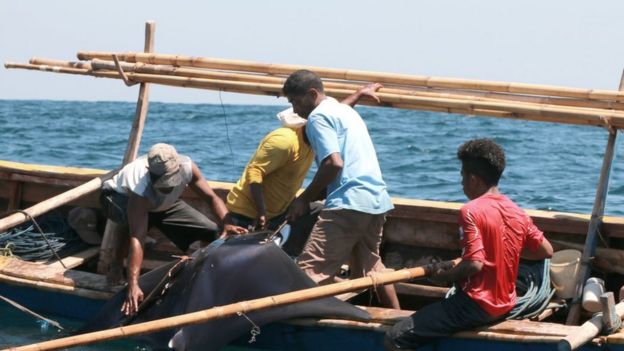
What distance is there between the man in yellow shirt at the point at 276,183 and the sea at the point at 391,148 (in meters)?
1.21

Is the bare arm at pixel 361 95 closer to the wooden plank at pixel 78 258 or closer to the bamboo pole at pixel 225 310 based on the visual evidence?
the bamboo pole at pixel 225 310

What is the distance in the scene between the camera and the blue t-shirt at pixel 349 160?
24.9 feet

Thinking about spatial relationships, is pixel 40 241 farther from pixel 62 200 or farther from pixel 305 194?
pixel 305 194

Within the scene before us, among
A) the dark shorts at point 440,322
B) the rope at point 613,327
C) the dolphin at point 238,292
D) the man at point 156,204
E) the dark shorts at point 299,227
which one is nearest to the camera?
the rope at point 613,327

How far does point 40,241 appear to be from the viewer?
951 cm

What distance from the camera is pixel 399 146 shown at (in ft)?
80.5

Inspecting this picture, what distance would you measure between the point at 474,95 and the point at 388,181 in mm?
9873

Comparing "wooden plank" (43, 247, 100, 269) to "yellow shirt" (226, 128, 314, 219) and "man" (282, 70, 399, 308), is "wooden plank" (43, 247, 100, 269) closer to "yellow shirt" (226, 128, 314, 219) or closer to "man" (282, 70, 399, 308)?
"yellow shirt" (226, 128, 314, 219)

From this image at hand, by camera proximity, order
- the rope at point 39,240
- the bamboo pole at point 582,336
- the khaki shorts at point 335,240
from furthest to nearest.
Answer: the rope at point 39,240
the khaki shorts at point 335,240
the bamboo pole at point 582,336

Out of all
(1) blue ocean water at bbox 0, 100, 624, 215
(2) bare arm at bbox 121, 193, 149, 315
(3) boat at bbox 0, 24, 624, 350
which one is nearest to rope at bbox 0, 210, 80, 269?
(3) boat at bbox 0, 24, 624, 350

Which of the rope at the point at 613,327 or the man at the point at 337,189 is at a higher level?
the man at the point at 337,189

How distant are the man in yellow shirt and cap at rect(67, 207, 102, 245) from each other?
157 centimetres

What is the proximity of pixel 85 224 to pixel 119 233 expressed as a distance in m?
0.97

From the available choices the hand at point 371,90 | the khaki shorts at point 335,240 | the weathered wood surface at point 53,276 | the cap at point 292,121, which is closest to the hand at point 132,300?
the weathered wood surface at point 53,276
